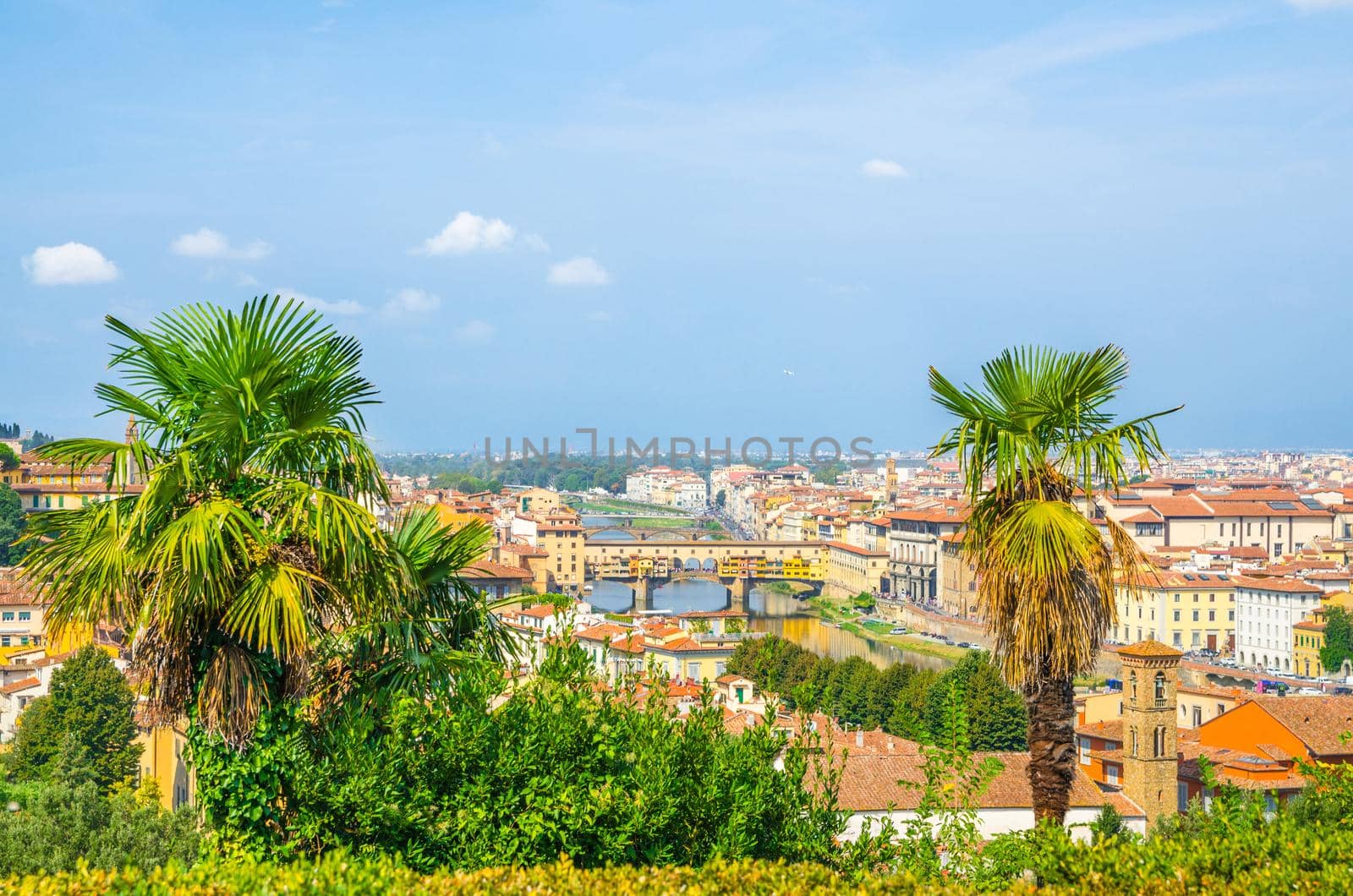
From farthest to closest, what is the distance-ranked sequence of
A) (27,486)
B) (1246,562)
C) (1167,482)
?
(1167,482), (1246,562), (27,486)

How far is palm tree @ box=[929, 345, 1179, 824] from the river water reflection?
37678 millimetres

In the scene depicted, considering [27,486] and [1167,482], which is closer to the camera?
[27,486]

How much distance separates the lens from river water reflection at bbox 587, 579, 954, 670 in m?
47.7

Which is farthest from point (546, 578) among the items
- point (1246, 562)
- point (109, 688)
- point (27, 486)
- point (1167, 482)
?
point (109, 688)

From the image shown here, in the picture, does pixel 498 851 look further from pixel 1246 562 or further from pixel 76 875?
pixel 1246 562

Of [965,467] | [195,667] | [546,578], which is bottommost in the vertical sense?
[546,578]

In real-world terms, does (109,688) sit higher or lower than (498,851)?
lower

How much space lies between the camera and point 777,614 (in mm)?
65250

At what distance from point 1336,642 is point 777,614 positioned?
2902 cm

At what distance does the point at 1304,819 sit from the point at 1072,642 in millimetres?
3541

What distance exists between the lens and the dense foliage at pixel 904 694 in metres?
24.4

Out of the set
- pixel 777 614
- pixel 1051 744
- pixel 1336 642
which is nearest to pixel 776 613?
pixel 777 614

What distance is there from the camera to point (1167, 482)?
8162cm

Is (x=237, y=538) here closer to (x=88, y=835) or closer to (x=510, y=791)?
(x=510, y=791)
